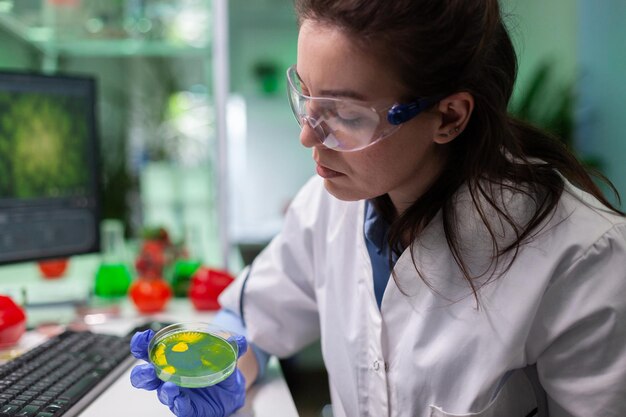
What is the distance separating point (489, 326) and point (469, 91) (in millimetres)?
355

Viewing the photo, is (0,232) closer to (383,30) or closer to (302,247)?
(302,247)

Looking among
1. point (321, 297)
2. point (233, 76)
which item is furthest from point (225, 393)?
point (233, 76)

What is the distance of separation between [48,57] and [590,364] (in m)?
1.91

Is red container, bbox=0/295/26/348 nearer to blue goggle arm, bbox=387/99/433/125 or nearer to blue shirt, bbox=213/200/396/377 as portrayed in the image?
blue shirt, bbox=213/200/396/377

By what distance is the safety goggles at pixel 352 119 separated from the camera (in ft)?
2.71

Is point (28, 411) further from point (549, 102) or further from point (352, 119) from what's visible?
point (549, 102)

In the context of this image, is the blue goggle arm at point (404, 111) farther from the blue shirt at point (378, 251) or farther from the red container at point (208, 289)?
the red container at point (208, 289)

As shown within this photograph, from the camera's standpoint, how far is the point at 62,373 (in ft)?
3.22

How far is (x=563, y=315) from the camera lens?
2.86 feet

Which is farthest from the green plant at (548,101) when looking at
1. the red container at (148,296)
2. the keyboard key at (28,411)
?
the keyboard key at (28,411)

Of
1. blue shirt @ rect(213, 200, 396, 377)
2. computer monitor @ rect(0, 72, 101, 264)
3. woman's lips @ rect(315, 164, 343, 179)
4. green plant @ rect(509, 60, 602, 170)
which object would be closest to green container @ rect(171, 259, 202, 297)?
computer monitor @ rect(0, 72, 101, 264)

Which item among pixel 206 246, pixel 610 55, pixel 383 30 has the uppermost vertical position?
pixel 610 55

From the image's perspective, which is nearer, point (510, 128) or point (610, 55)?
point (510, 128)

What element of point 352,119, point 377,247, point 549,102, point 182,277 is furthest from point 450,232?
point 549,102
